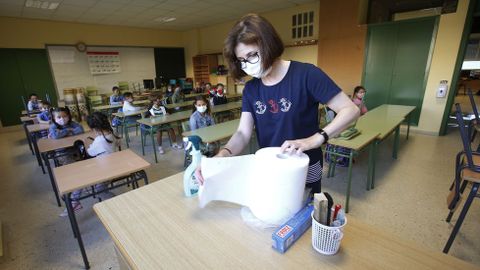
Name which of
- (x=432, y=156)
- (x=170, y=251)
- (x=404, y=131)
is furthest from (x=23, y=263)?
(x=404, y=131)

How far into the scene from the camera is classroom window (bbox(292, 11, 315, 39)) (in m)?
6.43

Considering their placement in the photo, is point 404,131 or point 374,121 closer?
point 374,121

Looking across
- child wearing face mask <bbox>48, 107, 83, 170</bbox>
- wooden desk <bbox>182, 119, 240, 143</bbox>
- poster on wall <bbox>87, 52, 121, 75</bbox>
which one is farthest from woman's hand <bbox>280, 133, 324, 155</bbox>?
poster on wall <bbox>87, 52, 121, 75</bbox>

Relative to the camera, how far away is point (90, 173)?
71.9 inches

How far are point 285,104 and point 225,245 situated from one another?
0.57 m

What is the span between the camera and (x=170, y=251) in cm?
75

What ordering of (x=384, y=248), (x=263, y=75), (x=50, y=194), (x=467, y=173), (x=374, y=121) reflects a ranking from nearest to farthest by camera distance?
(x=384, y=248), (x=263, y=75), (x=467, y=173), (x=50, y=194), (x=374, y=121)

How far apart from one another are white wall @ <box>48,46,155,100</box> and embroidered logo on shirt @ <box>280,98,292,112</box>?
893 cm

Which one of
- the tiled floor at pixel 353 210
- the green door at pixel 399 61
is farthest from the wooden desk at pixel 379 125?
the green door at pixel 399 61

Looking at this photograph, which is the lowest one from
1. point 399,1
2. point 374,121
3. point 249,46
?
point 374,121

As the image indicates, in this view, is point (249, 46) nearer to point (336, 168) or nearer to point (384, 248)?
point (384, 248)

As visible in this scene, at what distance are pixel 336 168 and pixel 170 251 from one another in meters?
3.08

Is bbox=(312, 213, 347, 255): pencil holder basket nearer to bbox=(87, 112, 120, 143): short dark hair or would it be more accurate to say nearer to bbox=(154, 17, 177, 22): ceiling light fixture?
bbox=(87, 112, 120, 143): short dark hair

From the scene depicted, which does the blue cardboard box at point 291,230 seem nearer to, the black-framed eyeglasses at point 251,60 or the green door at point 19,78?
the black-framed eyeglasses at point 251,60
